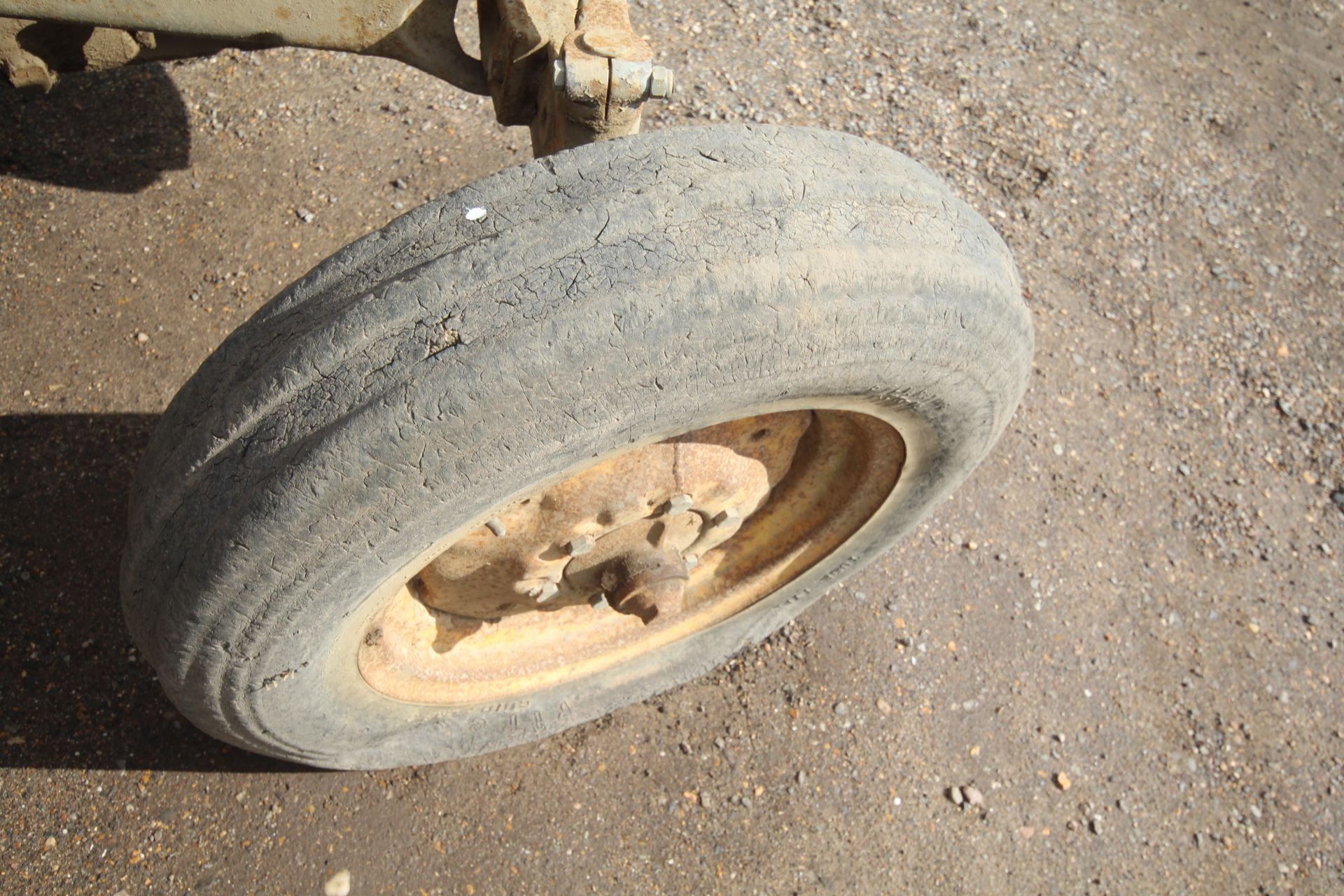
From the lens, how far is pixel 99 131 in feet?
9.36

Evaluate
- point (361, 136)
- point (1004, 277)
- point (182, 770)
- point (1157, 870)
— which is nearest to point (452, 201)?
point (1004, 277)

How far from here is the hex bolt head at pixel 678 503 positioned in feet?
5.72

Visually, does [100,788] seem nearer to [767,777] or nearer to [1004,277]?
[767,777]

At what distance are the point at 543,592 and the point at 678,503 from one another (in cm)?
33

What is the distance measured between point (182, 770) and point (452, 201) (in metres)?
1.55

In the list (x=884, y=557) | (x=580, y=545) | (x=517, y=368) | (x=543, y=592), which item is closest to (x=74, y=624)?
(x=543, y=592)

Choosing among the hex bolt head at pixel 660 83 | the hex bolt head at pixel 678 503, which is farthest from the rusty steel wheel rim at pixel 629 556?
the hex bolt head at pixel 660 83

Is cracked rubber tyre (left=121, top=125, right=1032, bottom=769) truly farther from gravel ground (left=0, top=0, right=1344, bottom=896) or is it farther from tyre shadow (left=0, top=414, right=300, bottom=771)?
gravel ground (left=0, top=0, right=1344, bottom=896)

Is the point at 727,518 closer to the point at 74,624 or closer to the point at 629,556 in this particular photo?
the point at 629,556

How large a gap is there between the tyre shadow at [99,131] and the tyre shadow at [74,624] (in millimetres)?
840

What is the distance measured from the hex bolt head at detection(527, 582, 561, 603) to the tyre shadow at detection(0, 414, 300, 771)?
791 mm

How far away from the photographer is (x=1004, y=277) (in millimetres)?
1540

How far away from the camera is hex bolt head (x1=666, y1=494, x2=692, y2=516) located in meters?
1.74

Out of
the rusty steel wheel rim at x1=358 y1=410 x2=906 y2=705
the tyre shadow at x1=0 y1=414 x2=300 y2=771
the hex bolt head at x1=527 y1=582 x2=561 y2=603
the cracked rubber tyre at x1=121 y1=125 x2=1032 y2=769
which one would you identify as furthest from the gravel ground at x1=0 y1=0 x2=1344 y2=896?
the cracked rubber tyre at x1=121 y1=125 x2=1032 y2=769
